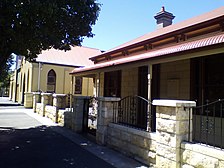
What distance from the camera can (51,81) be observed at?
76.2ft

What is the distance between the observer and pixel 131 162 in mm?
5539

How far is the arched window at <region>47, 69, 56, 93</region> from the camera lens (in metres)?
22.9

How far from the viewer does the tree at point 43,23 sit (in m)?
6.85

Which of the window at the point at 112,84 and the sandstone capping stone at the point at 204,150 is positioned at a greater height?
the window at the point at 112,84

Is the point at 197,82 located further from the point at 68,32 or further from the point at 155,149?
the point at 68,32

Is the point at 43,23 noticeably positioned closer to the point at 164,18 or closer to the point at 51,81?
the point at 164,18

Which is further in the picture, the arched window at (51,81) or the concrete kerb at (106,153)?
the arched window at (51,81)

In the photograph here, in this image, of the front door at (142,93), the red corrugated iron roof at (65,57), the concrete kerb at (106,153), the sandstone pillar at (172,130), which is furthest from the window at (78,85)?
the sandstone pillar at (172,130)

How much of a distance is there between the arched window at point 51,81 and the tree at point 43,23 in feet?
44.5

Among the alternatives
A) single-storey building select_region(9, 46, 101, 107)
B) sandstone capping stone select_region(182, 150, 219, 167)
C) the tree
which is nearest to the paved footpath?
sandstone capping stone select_region(182, 150, 219, 167)

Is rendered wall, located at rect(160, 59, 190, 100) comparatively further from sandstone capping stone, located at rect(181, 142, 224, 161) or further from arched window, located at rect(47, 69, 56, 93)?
arched window, located at rect(47, 69, 56, 93)

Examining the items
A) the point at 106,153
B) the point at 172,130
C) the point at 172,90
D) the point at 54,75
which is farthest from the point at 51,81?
the point at 172,130

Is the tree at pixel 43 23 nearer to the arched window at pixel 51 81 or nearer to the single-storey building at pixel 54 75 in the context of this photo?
the single-storey building at pixel 54 75

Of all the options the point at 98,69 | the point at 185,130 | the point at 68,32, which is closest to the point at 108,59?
the point at 98,69
